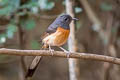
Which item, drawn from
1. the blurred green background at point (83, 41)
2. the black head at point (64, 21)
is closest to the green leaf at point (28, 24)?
the blurred green background at point (83, 41)

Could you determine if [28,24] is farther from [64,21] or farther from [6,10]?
[64,21]

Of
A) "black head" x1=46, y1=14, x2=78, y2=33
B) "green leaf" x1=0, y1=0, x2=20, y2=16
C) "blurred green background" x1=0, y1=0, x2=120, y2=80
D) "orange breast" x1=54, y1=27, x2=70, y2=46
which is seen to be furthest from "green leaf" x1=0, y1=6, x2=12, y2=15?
"blurred green background" x1=0, y1=0, x2=120, y2=80

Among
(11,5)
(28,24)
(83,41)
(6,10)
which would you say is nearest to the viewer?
(6,10)

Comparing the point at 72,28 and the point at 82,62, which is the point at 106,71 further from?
the point at 72,28

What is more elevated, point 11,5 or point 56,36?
point 11,5

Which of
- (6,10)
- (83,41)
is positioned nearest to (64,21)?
(6,10)

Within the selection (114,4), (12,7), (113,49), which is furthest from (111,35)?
(12,7)

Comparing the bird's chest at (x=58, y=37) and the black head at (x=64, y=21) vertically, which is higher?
the black head at (x=64, y=21)

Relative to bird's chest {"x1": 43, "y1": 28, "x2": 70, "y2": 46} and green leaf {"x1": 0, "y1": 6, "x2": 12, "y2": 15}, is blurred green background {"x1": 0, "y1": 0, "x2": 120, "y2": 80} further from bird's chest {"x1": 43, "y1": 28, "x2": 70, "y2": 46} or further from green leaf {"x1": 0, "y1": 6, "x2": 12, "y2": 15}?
bird's chest {"x1": 43, "y1": 28, "x2": 70, "y2": 46}

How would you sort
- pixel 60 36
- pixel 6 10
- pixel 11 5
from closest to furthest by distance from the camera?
1. pixel 60 36
2. pixel 6 10
3. pixel 11 5

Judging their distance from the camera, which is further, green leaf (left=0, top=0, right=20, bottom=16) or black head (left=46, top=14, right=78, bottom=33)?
green leaf (left=0, top=0, right=20, bottom=16)

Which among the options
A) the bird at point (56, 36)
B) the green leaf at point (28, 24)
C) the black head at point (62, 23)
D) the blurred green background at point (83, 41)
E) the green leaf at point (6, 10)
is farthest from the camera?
the blurred green background at point (83, 41)

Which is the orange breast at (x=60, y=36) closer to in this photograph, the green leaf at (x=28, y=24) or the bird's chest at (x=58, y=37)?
the bird's chest at (x=58, y=37)

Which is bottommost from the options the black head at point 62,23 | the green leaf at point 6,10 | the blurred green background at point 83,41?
the blurred green background at point 83,41
